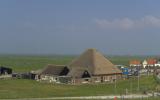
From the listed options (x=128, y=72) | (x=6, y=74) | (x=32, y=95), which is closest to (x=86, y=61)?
(x=128, y=72)

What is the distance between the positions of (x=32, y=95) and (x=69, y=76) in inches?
1407

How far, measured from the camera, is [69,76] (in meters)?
106

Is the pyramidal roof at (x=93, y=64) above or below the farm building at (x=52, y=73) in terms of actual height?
above

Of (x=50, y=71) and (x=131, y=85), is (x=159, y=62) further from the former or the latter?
(x=131, y=85)

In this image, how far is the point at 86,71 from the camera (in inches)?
4227

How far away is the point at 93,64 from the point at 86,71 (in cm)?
445

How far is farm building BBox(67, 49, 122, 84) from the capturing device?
10579 centimetres

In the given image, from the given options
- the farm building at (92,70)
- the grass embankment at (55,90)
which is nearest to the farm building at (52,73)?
the farm building at (92,70)

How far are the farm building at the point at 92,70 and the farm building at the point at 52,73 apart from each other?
2168 millimetres

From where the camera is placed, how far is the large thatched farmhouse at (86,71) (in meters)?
106

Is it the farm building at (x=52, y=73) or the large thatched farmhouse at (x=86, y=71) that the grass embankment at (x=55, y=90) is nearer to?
the large thatched farmhouse at (x=86, y=71)

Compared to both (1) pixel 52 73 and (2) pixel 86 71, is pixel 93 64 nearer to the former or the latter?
(2) pixel 86 71

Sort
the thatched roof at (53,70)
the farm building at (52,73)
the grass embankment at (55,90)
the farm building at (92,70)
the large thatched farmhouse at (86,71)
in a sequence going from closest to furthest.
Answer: the grass embankment at (55,90), the large thatched farmhouse at (86,71), the farm building at (92,70), the farm building at (52,73), the thatched roof at (53,70)

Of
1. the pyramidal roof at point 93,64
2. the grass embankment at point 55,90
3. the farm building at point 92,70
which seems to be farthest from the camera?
the pyramidal roof at point 93,64
